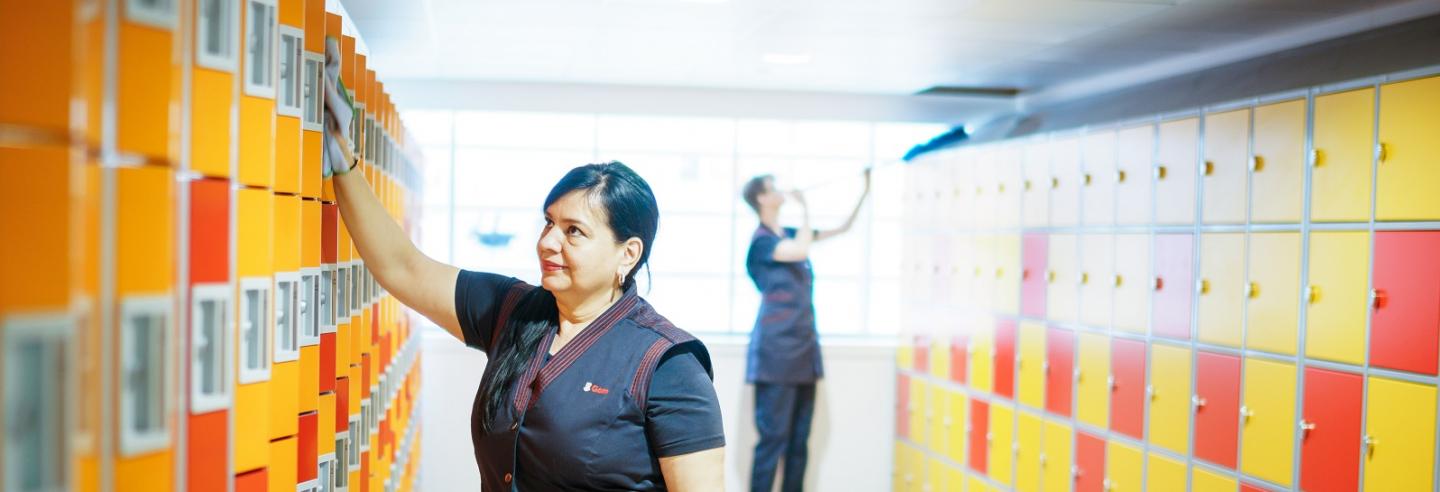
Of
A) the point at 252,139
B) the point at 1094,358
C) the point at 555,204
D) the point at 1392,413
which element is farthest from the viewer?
the point at 1094,358

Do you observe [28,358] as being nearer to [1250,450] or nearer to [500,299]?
[500,299]

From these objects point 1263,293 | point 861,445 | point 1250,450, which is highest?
point 1263,293

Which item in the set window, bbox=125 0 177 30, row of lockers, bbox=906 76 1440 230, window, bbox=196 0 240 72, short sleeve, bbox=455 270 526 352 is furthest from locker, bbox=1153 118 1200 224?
window, bbox=125 0 177 30

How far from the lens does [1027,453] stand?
4672 millimetres

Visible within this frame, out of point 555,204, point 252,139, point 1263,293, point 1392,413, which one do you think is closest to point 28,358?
point 252,139

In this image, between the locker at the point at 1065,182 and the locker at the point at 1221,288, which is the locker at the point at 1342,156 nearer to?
the locker at the point at 1221,288

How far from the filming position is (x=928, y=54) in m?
4.31

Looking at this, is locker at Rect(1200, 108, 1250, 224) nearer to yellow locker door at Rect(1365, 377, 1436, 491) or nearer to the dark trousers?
yellow locker door at Rect(1365, 377, 1436, 491)

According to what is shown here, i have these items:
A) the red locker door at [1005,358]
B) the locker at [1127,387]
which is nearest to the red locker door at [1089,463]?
the locker at [1127,387]

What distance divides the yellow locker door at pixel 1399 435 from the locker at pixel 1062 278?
1.45m

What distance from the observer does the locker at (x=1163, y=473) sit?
368 cm

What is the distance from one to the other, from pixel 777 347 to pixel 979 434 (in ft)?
3.24

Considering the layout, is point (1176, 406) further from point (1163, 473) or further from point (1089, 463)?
point (1089, 463)

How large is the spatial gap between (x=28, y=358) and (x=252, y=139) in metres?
0.69
